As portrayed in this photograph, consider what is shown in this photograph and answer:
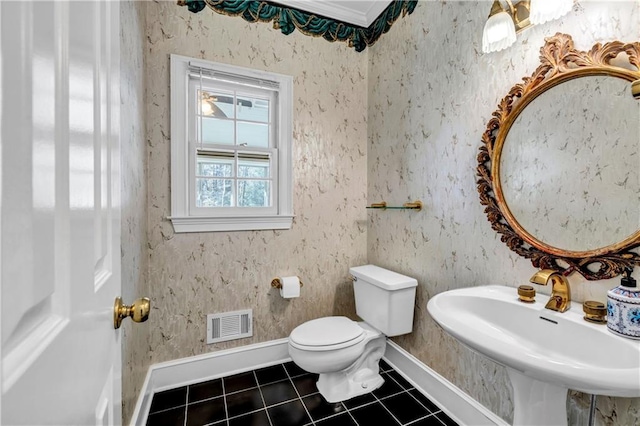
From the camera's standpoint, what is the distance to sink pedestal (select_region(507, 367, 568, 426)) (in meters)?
0.99

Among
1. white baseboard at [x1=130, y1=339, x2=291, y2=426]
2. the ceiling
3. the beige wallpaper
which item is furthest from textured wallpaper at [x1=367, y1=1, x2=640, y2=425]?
the beige wallpaper

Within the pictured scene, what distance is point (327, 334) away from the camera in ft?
5.76

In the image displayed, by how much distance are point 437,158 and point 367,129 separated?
2.77 feet

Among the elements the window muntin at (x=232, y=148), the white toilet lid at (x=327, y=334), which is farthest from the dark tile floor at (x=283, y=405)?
the window muntin at (x=232, y=148)

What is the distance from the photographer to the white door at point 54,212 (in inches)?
9.7

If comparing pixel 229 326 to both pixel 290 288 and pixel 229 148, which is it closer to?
pixel 290 288

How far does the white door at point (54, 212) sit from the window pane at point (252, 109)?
5.26 feet

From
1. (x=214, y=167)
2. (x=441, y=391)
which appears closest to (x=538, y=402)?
(x=441, y=391)

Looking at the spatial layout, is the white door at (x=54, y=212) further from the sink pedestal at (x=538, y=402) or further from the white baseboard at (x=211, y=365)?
the white baseboard at (x=211, y=365)

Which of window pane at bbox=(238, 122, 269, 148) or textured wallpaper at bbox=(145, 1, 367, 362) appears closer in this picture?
textured wallpaper at bbox=(145, 1, 367, 362)

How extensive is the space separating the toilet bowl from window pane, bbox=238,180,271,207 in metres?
0.92

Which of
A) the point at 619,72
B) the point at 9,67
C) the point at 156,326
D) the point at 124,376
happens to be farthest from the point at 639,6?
the point at 156,326

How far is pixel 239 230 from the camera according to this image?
2.04m

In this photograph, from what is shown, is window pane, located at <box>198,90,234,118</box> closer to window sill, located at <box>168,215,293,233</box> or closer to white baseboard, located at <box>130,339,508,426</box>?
window sill, located at <box>168,215,293,233</box>
